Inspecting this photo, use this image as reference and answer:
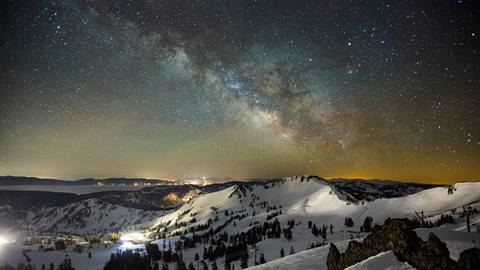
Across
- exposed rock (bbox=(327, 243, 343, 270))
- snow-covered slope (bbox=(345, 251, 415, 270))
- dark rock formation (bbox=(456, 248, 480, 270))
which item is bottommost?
exposed rock (bbox=(327, 243, 343, 270))

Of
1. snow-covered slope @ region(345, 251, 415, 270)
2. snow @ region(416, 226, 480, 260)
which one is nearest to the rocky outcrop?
snow-covered slope @ region(345, 251, 415, 270)

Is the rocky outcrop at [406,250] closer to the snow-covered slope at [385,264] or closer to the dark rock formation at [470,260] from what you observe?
the dark rock formation at [470,260]

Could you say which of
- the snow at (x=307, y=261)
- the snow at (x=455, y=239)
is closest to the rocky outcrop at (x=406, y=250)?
the snow at (x=455, y=239)

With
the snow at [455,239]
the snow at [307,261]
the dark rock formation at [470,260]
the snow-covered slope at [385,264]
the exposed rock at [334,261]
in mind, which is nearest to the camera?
the dark rock formation at [470,260]

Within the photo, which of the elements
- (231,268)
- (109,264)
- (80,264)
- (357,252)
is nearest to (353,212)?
(231,268)

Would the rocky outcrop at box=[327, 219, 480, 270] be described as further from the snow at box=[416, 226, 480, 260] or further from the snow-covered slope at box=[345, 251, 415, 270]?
the snow at box=[416, 226, 480, 260]

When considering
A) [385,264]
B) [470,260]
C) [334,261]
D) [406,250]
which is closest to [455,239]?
[406,250]

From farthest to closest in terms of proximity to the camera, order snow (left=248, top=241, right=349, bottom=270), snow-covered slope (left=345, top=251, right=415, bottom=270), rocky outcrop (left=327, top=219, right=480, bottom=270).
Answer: snow (left=248, top=241, right=349, bottom=270) → snow-covered slope (left=345, top=251, right=415, bottom=270) → rocky outcrop (left=327, top=219, right=480, bottom=270)

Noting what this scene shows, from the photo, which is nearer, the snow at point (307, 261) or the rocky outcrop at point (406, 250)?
the rocky outcrop at point (406, 250)
